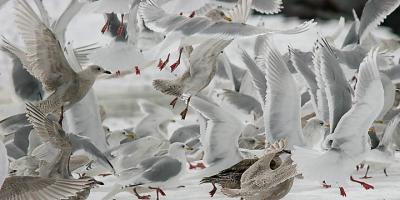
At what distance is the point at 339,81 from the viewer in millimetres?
2805

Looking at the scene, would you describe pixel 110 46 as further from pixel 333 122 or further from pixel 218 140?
pixel 333 122

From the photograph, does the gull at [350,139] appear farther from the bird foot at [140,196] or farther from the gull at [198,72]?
the bird foot at [140,196]

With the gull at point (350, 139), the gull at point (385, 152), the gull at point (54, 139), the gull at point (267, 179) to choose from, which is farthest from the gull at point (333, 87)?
the gull at point (54, 139)

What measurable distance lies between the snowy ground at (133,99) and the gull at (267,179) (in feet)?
0.68

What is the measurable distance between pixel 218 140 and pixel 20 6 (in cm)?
78

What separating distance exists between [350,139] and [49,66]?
0.91 metres

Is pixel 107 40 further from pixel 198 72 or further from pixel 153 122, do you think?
pixel 198 72

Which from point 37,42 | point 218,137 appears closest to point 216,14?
point 218,137

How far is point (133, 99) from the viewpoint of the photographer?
6.01m

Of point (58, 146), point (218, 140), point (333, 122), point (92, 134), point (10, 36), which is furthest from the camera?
point (10, 36)

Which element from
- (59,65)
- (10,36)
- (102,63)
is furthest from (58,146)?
(10,36)

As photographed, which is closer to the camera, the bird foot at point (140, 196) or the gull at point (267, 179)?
the gull at point (267, 179)

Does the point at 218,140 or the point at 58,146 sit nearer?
the point at 58,146

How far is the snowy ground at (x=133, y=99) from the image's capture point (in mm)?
2945
